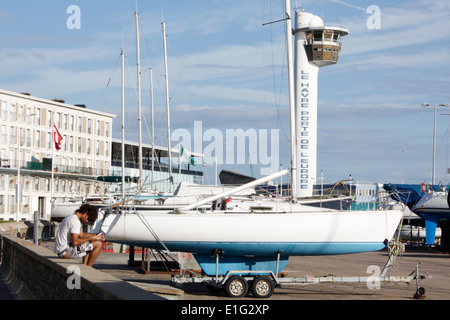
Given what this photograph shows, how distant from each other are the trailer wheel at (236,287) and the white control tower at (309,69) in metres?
47.3

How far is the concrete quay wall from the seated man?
0.50 metres

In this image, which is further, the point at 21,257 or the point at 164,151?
the point at 164,151

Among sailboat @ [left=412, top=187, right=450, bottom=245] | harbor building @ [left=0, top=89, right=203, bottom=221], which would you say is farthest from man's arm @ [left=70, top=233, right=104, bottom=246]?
harbor building @ [left=0, top=89, right=203, bottom=221]

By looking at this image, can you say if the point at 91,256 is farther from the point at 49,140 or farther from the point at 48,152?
the point at 49,140

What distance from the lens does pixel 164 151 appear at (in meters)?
113

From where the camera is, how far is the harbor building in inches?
3332

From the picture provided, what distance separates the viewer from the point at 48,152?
9412 cm

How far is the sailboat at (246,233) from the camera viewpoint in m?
17.9
